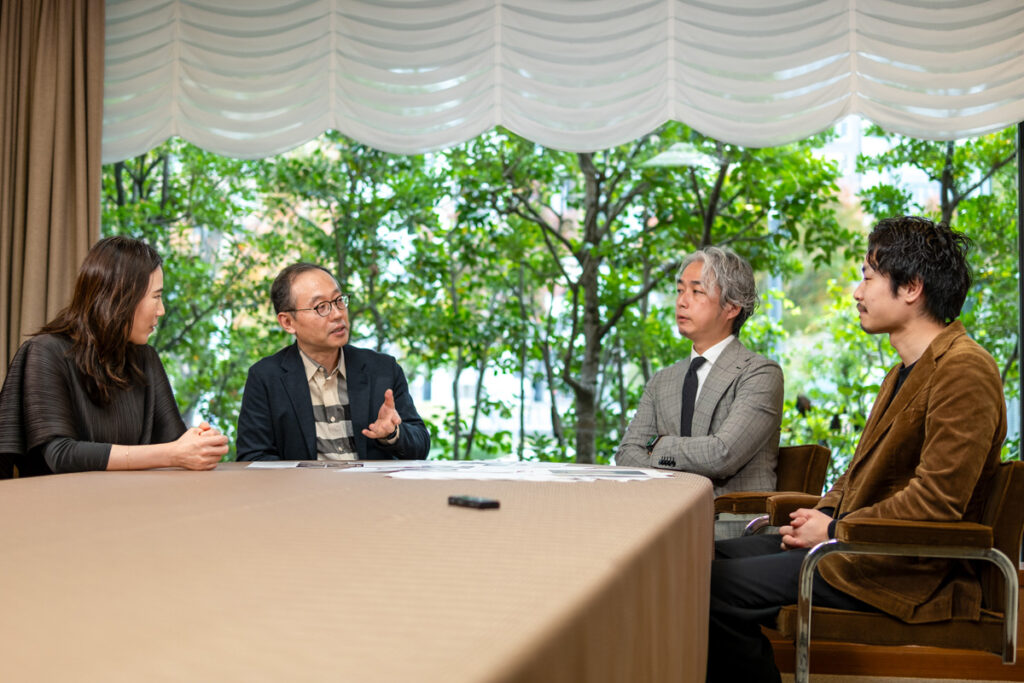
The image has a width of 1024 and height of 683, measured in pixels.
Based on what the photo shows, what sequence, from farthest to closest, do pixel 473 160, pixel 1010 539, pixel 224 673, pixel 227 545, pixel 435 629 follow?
pixel 473 160 → pixel 1010 539 → pixel 227 545 → pixel 435 629 → pixel 224 673

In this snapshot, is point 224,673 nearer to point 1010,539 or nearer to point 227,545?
point 227,545

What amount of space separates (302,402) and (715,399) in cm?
124

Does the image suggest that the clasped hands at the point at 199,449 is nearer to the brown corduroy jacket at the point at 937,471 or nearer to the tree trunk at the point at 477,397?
the brown corduroy jacket at the point at 937,471

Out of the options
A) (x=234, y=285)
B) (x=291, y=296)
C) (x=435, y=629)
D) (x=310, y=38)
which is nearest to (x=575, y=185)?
(x=310, y=38)

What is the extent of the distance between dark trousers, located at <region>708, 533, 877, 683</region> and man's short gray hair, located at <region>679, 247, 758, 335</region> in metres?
1.00

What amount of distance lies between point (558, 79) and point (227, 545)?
3223mm

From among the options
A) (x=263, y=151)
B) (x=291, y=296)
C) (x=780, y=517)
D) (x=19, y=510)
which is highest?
(x=263, y=151)

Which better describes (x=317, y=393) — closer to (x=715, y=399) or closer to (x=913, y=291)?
(x=715, y=399)

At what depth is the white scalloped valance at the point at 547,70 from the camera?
3.71 m

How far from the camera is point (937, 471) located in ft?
6.36

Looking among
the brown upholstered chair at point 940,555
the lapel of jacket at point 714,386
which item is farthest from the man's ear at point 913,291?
the lapel of jacket at point 714,386

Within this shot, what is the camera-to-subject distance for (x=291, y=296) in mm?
3004

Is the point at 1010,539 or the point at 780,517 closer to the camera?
the point at 1010,539

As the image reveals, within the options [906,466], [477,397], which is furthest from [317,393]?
[477,397]
